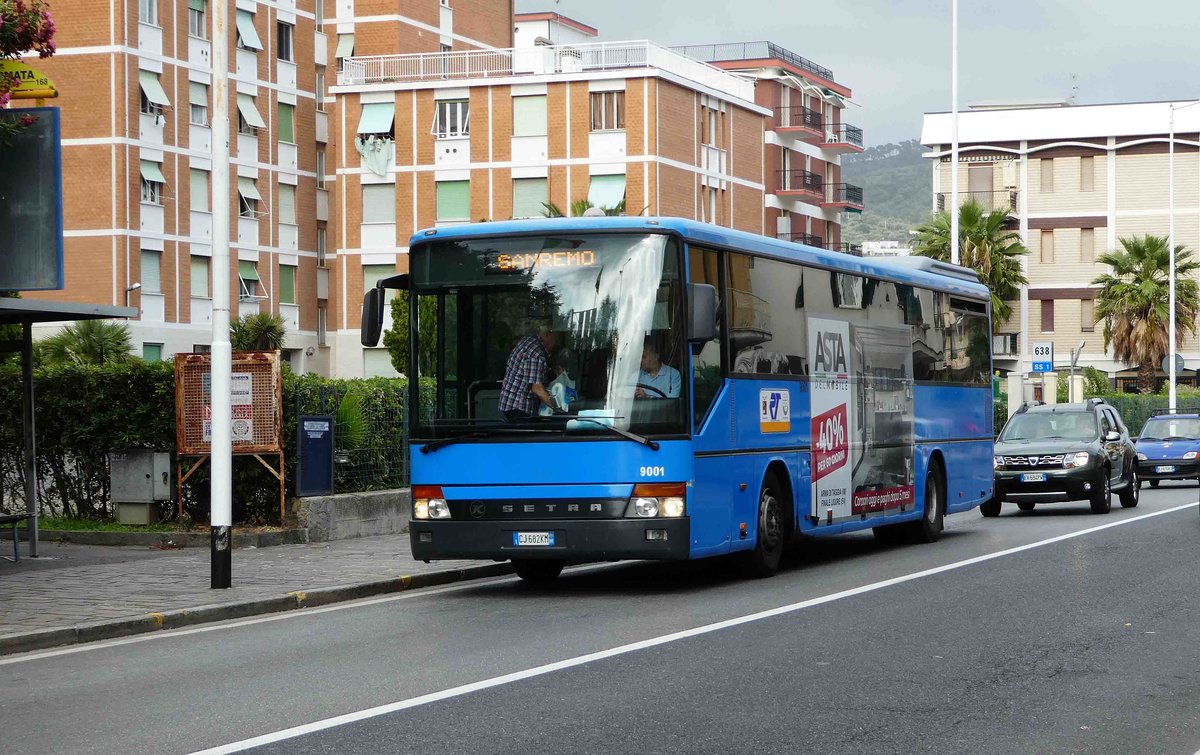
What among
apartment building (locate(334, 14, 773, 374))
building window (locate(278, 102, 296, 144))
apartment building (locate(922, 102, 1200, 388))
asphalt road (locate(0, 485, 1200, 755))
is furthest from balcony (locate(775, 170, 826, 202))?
asphalt road (locate(0, 485, 1200, 755))

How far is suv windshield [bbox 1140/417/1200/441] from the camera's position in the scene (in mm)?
38344

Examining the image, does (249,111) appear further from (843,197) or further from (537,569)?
(537,569)

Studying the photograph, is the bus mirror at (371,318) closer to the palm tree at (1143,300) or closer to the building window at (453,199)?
the building window at (453,199)

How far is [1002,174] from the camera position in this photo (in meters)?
75.6

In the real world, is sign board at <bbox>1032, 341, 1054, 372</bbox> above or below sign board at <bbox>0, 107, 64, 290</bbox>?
below

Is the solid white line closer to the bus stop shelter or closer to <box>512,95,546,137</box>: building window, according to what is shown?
the bus stop shelter

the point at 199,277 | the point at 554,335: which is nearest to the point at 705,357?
the point at 554,335

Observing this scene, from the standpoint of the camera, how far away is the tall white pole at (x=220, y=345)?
582 inches

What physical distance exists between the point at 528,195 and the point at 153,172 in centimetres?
1409

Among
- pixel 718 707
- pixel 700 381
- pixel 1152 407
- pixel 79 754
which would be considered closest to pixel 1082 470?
pixel 700 381

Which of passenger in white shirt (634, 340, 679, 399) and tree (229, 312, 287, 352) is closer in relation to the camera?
passenger in white shirt (634, 340, 679, 399)

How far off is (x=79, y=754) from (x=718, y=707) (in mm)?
3118

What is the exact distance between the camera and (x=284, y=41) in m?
66.1

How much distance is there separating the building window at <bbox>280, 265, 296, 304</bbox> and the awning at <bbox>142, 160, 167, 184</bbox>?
824 cm
